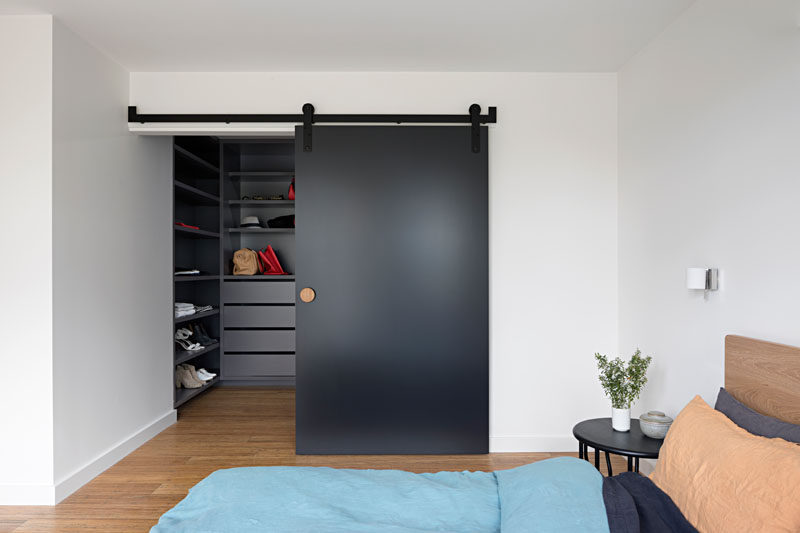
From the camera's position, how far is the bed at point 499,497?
1403 millimetres

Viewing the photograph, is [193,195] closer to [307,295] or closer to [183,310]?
[183,310]

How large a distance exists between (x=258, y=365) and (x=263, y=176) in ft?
6.34

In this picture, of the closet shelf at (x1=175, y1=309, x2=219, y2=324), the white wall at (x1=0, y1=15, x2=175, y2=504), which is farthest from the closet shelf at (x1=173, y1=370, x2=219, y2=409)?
the white wall at (x1=0, y1=15, x2=175, y2=504)

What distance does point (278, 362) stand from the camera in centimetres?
531

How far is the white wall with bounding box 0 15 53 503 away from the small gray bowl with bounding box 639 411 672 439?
2.88 metres

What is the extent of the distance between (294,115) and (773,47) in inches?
99.7

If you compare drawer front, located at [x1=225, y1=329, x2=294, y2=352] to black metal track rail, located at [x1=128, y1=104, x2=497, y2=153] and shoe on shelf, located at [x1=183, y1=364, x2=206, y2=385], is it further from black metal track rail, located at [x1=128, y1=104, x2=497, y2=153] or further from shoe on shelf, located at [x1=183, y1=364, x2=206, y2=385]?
black metal track rail, located at [x1=128, y1=104, x2=497, y2=153]

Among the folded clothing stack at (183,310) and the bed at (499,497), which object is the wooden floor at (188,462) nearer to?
the folded clothing stack at (183,310)

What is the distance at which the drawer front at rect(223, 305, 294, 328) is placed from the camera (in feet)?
17.4

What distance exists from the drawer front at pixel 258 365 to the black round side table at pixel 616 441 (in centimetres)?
336

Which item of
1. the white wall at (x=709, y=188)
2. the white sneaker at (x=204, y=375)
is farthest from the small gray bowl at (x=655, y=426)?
the white sneaker at (x=204, y=375)

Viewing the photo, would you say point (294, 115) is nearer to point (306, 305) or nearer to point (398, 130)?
point (398, 130)

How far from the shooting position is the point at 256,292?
5340 mm

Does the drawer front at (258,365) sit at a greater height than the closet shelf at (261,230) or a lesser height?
lesser
